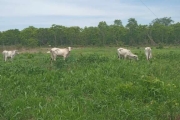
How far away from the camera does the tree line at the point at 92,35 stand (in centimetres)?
4841

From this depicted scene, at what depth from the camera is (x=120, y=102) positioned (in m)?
6.82

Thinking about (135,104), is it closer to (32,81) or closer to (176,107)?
(176,107)

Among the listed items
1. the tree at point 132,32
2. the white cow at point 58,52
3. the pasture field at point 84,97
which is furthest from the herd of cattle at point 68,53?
the tree at point 132,32

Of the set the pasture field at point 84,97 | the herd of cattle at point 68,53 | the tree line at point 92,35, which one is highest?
the tree line at point 92,35

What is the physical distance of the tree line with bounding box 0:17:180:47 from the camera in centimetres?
4841

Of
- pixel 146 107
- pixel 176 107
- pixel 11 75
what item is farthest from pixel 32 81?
pixel 176 107

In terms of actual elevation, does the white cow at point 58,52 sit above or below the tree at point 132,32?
below

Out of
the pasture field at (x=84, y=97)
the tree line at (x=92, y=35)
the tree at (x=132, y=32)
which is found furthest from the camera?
the tree at (x=132, y=32)

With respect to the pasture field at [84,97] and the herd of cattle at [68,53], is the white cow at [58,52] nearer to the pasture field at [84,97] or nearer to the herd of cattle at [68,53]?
the herd of cattle at [68,53]

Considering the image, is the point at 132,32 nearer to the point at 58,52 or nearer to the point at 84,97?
the point at 58,52

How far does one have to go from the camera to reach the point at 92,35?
51250 millimetres

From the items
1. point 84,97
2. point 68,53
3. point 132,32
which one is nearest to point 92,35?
point 132,32

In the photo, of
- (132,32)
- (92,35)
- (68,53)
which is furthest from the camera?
(132,32)

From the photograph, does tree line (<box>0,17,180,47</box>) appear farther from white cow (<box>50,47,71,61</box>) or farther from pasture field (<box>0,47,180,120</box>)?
pasture field (<box>0,47,180,120</box>)
